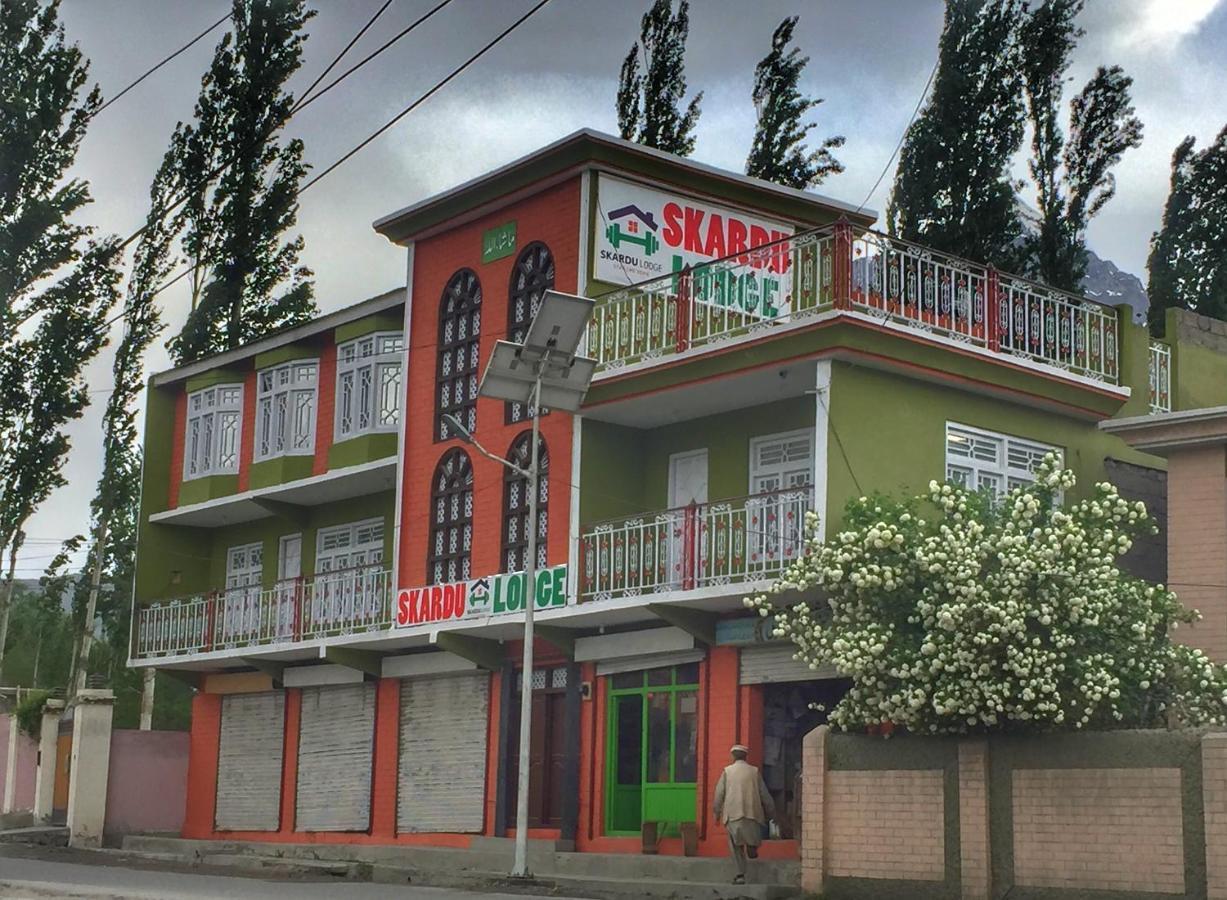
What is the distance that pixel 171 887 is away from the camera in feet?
65.4

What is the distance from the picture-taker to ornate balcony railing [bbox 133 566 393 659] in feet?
95.9

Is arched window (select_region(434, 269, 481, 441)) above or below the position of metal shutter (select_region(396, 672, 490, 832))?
above

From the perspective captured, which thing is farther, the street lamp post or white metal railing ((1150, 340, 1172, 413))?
white metal railing ((1150, 340, 1172, 413))

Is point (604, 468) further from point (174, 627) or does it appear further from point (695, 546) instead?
point (174, 627)

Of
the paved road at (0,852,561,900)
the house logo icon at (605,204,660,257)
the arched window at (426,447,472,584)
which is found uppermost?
the house logo icon at (605,204,660,257)

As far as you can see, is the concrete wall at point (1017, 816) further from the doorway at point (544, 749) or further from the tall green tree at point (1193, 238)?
the tall green tree at point (1193, 238)

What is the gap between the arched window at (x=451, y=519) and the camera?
27.5m

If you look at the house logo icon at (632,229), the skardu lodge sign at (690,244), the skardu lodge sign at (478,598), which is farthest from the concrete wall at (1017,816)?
the house logo icon at (632,229)

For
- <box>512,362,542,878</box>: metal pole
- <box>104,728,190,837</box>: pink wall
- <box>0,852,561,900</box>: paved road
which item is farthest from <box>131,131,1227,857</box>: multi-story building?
<box>0,852,561,900</box>: paved road

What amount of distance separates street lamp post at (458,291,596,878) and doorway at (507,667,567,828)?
447cm

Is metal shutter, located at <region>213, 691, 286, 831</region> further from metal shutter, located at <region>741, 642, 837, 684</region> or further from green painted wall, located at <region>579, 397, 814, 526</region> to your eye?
metal shutter, located at <region>741, 642, 837, 684</region>

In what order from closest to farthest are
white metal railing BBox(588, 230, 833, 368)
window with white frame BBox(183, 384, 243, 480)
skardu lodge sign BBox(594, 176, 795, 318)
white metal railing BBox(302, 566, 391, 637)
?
white metal railing BBox(588, 230, 833, 368) < skardu lodge sign BBox(594, 176, 795, 318) < white metal railing BBox(302, 566, 391, 637) < window with white frame BBox(183, 384, 243, 480)

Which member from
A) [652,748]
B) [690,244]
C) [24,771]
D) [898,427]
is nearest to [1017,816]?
[898,427]

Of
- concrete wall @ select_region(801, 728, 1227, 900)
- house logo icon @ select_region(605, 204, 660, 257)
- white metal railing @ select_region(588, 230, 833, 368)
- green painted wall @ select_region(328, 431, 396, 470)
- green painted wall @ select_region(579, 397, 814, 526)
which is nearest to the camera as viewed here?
concrete wall @ select_region(801, 728, 1227, 900)
